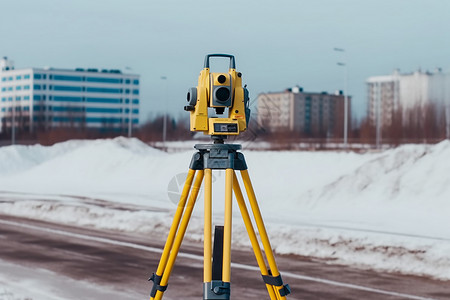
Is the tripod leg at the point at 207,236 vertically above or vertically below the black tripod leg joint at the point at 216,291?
above

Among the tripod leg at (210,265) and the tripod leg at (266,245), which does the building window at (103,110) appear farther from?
the tripod leg at (210,265)

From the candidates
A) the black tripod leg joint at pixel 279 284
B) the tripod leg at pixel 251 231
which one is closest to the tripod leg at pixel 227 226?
the tripod leg at pixel 251 231

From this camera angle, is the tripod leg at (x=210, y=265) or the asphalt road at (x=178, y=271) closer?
the tripod leg at (x=210, y=265)

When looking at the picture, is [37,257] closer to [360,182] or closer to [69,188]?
[360,182]

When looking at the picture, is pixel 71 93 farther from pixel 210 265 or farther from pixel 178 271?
pixel 210 265

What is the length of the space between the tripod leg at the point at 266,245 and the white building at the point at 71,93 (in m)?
141

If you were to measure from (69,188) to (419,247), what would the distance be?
975 inches

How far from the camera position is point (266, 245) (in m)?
4.86

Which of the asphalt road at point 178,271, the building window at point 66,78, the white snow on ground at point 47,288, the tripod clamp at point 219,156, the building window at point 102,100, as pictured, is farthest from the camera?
the building window at point 102,100

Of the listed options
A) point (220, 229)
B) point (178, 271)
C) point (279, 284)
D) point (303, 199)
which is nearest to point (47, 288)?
point (178, 271)

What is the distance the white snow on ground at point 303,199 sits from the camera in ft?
39.8

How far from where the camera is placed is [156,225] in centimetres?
1622

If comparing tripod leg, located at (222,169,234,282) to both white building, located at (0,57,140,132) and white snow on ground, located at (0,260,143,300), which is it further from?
white building, located at (0,57,140,132)

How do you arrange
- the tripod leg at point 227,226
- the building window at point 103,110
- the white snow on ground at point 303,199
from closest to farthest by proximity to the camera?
the tripod leg at point 227,226
the white snow on ground at point 303,199
the building window at point 103,110
